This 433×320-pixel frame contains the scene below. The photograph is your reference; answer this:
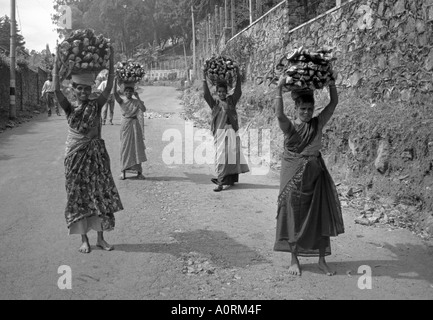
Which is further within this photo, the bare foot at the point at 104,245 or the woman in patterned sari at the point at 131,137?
the woman in patterned sari at the point at 131,137

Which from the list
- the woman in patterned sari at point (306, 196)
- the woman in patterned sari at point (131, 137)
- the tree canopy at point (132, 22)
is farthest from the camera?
the tree canopy at point (132, 22)

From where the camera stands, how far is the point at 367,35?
9422mm

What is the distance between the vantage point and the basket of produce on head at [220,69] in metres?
7.79

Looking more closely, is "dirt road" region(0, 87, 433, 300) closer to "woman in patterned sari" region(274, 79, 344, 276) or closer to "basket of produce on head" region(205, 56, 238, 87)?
"woman in patterned sari" region(274, 79, 344, 276)

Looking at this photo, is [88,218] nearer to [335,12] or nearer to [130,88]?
[130,88]

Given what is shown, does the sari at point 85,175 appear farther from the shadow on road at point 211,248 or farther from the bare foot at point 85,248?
the shadow on road at point 211,248

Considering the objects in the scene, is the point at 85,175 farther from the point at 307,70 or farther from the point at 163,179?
the point at 163,179

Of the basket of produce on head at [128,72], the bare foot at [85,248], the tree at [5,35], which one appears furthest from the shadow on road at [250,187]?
the tree at [5,35]

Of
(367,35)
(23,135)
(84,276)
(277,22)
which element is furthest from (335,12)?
(23,135)

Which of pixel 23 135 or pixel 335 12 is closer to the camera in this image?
pixel 335 12

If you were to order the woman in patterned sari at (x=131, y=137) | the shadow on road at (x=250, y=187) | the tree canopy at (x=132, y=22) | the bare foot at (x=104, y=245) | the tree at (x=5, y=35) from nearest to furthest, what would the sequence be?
the bare foot at (x=104, y=245) < the shadow on road at (x=250, y=187) < the woman in patterned sari at (x=131, y=137) < the tree at (x=5, y=35) < the tree canopy at (x=132, y=22)

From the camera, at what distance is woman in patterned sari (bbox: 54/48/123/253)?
17.2 feet

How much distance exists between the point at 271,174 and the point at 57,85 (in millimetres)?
5548

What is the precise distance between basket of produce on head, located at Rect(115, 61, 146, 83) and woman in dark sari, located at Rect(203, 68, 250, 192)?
1682 millimetres
